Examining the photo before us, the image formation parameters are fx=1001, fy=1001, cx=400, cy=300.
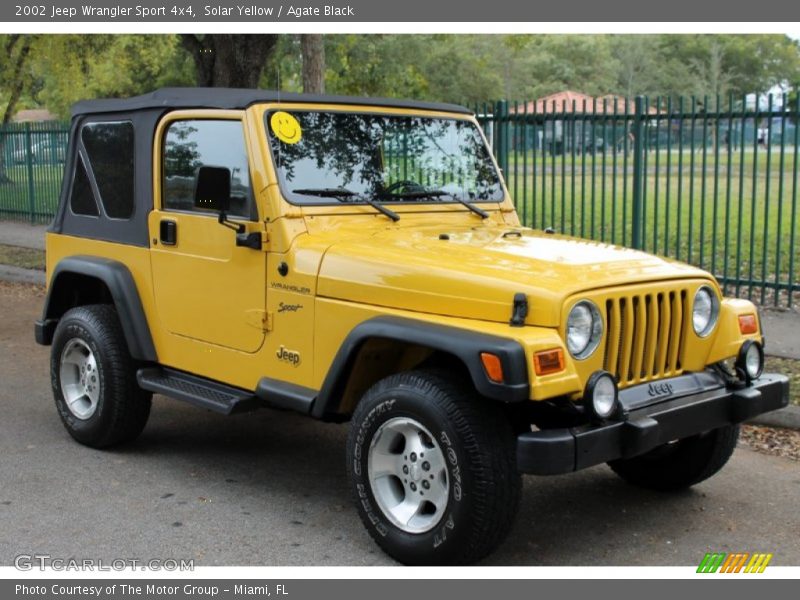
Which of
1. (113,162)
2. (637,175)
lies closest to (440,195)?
(113,162)

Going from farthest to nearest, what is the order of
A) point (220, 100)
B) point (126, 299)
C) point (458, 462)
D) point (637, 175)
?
point (637, 175), point (126, 299), point (220, 100), point (458, 462)

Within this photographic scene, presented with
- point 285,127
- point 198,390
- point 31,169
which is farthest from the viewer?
point 31,169

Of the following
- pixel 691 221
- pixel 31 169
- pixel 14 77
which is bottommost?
pixel 691 221

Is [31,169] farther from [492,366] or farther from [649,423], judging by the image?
[649,423]

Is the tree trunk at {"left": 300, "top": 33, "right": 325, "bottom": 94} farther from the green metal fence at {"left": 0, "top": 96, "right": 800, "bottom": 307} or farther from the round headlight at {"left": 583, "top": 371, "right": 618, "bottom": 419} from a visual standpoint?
the round headlight at {"left": 583, "top": 371, "right": 618, "bottom": 419}

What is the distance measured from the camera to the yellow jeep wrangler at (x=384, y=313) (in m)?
4.15

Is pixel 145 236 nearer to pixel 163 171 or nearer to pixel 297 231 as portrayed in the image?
pixel 163 171

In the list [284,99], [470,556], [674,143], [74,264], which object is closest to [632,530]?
[470,556]

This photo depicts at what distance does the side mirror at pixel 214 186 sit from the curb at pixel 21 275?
28.7ft

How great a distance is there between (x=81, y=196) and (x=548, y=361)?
373cm

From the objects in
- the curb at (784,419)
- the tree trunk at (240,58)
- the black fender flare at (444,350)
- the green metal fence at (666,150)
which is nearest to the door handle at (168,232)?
the black fender flare at (444,350)

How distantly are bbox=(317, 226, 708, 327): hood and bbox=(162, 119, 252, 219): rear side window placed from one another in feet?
2.26

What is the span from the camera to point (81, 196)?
255 inches

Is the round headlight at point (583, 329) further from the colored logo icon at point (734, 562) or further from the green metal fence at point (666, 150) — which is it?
the green metal fence at point (666, 150)
